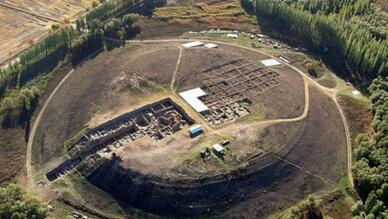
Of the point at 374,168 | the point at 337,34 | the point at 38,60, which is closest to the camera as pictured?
the point at 374,168

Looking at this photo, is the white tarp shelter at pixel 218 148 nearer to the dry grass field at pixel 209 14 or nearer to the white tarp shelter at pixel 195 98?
the white tarp shelter at pixel 195 98

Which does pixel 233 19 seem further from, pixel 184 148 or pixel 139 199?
pixel 139 199

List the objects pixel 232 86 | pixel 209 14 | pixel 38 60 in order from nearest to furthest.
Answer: pixel 232 86 < pixel 38 60 < pixel 209 14

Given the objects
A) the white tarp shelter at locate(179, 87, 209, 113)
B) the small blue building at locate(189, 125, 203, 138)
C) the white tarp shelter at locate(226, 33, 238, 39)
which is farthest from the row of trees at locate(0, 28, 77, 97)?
the small blue building at locate(189, 125, 203, 138)

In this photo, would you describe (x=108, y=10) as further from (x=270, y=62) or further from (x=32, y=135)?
(x=32, y=135)

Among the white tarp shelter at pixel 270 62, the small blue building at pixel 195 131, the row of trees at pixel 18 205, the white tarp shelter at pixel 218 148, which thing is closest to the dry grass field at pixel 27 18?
the row of trees at pixel 18 205

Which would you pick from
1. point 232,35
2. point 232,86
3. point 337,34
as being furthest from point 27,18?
point 337,34
